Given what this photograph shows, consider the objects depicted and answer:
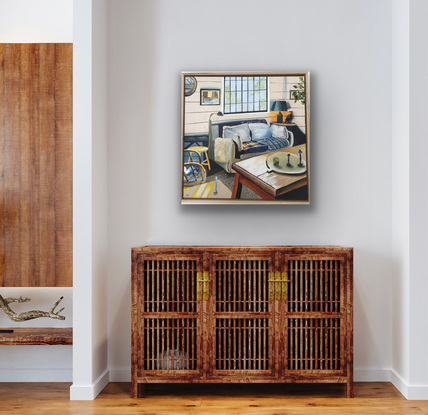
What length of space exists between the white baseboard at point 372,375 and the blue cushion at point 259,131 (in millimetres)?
1738

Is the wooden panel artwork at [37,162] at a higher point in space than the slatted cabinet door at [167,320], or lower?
higher

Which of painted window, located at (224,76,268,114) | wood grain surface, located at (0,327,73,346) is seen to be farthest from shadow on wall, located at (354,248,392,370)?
wood grain surface, located at (0,327,73,346)

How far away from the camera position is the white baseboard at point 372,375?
2729 mm

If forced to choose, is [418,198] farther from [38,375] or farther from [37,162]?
[38,375]

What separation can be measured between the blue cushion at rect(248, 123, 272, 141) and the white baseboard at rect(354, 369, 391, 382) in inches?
68.4

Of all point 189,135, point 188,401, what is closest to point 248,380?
point 188,401

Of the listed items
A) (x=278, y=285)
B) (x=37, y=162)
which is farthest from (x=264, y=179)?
(x=37, y=162)

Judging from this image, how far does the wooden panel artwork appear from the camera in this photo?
2656mm

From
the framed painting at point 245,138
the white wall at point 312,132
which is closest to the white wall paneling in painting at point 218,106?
the framed painting at point 245,138

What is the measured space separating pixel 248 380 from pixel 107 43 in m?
2.45

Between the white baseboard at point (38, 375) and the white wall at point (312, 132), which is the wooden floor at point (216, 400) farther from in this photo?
the white wall at point (312, 132)

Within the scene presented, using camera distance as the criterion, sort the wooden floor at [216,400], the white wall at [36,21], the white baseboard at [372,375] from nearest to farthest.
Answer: the wooden floor at [216,400]
the white baseboard at [372,375]
the white wall at [36,21]

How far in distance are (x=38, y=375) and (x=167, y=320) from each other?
111cm

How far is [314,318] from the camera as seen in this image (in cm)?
240
